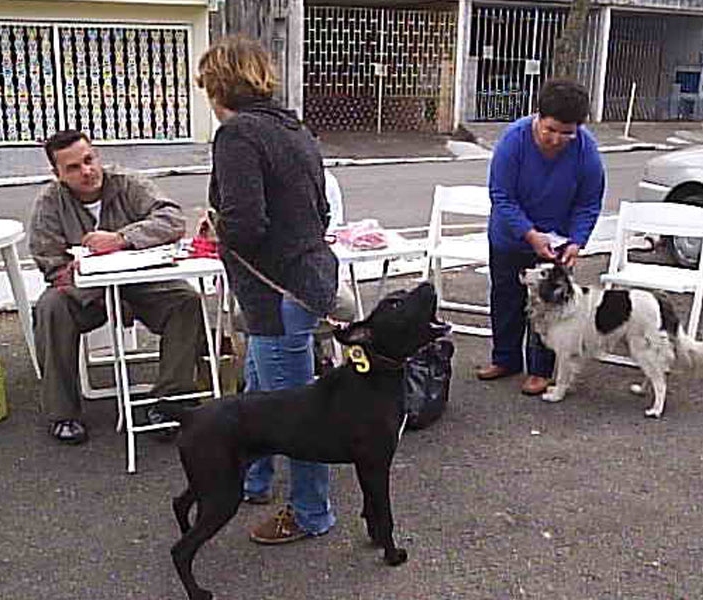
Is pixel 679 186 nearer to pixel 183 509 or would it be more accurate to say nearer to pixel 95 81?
pixel 183 509

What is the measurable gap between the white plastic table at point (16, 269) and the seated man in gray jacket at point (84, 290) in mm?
310

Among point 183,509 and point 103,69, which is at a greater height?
point 103,69

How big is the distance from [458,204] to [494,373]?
56.6 inches

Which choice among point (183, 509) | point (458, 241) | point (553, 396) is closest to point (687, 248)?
point (458, 241)

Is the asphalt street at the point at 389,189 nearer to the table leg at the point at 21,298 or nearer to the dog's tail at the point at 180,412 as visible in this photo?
the table leg at the point at 21,298

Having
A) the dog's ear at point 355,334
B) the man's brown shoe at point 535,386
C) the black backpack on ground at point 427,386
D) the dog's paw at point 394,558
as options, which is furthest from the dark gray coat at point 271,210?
the man's brown shoe at point 535,386

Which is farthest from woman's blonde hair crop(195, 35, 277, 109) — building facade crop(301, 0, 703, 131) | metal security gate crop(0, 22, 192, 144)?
building facade crop(301, 0, 703, 131)

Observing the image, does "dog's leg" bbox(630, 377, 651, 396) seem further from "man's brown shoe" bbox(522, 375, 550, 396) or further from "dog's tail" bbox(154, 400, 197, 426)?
"dog's tail" bbox(154, 400, 197, 426)

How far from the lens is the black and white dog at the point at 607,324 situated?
14.8 feet

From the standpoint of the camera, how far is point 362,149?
16609 mm

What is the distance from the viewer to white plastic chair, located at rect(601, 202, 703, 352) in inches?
206

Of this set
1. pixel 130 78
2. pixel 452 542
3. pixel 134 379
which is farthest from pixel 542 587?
pixel 130 78

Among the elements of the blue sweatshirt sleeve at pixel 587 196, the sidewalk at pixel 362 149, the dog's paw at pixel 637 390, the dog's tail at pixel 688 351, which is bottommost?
the dog's paw at pixel 637 390

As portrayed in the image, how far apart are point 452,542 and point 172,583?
1.03 m
